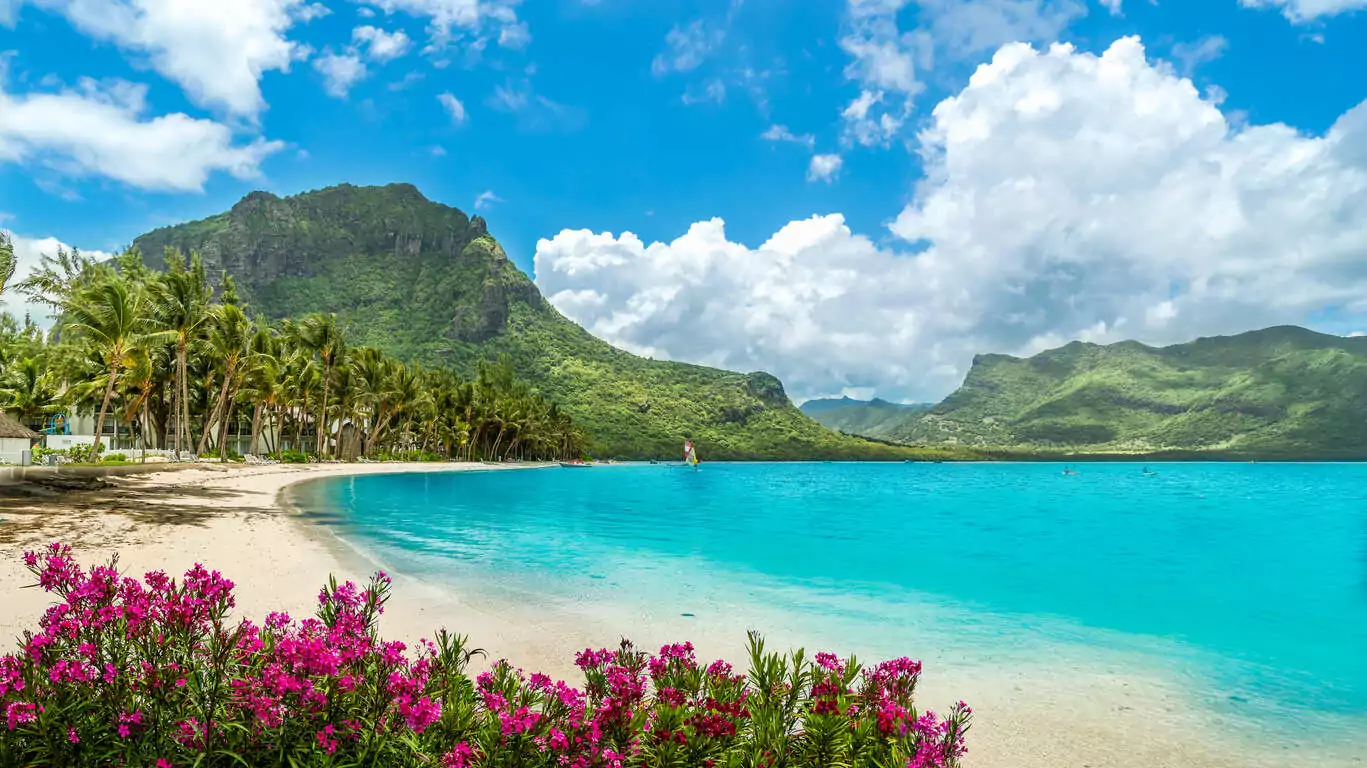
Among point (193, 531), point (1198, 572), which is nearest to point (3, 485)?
point (193, 531)

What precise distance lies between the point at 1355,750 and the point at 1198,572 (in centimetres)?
1662

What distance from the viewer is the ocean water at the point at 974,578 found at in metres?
11.0

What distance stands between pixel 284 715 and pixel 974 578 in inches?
746

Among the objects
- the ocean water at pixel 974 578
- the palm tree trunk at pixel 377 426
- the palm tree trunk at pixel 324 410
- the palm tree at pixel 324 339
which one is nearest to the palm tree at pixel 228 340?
the palm tree trunk at pixel 324 410

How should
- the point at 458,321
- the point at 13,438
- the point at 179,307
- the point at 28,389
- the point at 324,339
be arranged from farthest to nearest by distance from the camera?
the point at 458,321, the point at 324,339, the point at 28,389, the point at 179,307, the point at 13,438

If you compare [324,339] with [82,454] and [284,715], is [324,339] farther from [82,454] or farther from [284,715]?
[284,715]

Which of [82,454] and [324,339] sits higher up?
[324,339]

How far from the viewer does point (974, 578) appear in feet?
62.1

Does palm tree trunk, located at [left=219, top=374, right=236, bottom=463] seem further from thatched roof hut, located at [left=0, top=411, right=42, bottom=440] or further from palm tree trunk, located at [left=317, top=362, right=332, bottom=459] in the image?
thatched roof hut, located at [left=0, top=411, right=42, bottom=440]

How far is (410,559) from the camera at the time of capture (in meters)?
16.6

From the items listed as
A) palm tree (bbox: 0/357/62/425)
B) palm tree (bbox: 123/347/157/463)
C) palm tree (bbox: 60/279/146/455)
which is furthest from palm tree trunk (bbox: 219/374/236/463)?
palm tree (bbox: 60/279/146/455)

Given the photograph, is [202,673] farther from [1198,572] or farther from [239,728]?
[1198,572]

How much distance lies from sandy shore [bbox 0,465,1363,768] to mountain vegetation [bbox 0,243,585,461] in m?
22.0

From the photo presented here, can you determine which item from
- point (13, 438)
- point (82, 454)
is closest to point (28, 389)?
point (13, 438)
